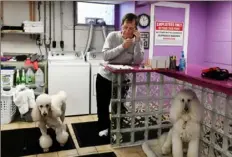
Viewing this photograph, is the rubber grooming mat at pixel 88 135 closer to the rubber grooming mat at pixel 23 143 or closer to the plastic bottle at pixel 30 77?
the rubber grooming mat at pixel 23 143

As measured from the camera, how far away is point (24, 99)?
3359mm

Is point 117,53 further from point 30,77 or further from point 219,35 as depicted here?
point 219,35

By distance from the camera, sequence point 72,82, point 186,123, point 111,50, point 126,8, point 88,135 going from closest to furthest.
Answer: point 186,123
point 111,50
point 88,135
point 72,82
point 126,8

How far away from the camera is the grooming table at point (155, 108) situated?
210 cm

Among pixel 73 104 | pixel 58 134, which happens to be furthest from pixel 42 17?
pixel 58 134

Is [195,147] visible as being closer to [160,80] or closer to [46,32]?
[160,80]

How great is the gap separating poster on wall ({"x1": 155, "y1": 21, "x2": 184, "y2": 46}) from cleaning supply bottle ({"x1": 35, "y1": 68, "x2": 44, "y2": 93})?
2.04m

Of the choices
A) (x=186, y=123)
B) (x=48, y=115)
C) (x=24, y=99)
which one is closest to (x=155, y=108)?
(x=186, y=123)

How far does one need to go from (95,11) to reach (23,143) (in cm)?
269

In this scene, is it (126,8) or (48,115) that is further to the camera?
(126,8)

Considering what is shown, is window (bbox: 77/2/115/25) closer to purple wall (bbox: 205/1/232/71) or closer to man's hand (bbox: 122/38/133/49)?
purple wall (bbox: 205/1/232/71)

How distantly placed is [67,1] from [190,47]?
2438mm

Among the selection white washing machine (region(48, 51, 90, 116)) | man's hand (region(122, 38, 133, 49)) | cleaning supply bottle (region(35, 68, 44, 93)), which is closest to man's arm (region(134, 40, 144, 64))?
man's hand (region(122, 38, 133, 49))

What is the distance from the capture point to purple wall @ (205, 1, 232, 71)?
162 inches
